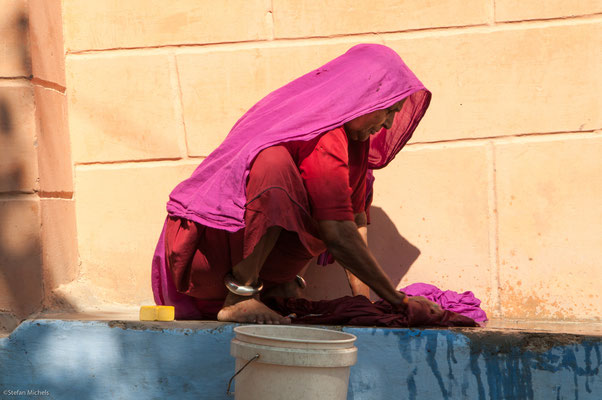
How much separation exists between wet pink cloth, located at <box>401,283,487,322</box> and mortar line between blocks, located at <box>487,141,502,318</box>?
4.8 inches

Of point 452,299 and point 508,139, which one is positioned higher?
point 508,139

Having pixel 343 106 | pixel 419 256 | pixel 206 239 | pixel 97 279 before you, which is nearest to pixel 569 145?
pixel 419 256

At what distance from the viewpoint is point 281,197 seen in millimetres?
2770

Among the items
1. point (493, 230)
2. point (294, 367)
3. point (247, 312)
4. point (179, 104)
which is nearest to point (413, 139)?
point (493, 230)

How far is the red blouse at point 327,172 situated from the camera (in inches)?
110

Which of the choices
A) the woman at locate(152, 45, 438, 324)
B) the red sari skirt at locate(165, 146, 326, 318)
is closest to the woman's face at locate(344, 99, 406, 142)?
the woman at locate(152, 45, 438, 324)

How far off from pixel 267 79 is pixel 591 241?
1.67 meters

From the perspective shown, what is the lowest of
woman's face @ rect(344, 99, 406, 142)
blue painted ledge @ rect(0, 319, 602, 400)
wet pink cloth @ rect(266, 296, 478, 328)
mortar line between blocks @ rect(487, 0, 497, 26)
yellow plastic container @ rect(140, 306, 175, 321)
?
blue painted ledge @ rect(0, 319, 602, 400)

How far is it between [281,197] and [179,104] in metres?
1.14

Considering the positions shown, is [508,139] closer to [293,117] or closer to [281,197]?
[293,117]

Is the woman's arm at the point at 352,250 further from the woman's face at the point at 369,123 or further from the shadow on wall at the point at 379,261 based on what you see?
the shadow on wall at the point at 379,261

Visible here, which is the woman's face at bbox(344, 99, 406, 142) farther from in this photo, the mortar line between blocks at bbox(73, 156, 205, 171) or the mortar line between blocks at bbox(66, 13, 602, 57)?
the mortar line between blocks at bbox(73, 156, 205, 171)

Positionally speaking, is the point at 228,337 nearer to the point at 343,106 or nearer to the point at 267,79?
the point at 343,106

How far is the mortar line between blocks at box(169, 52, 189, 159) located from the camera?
145 inches
